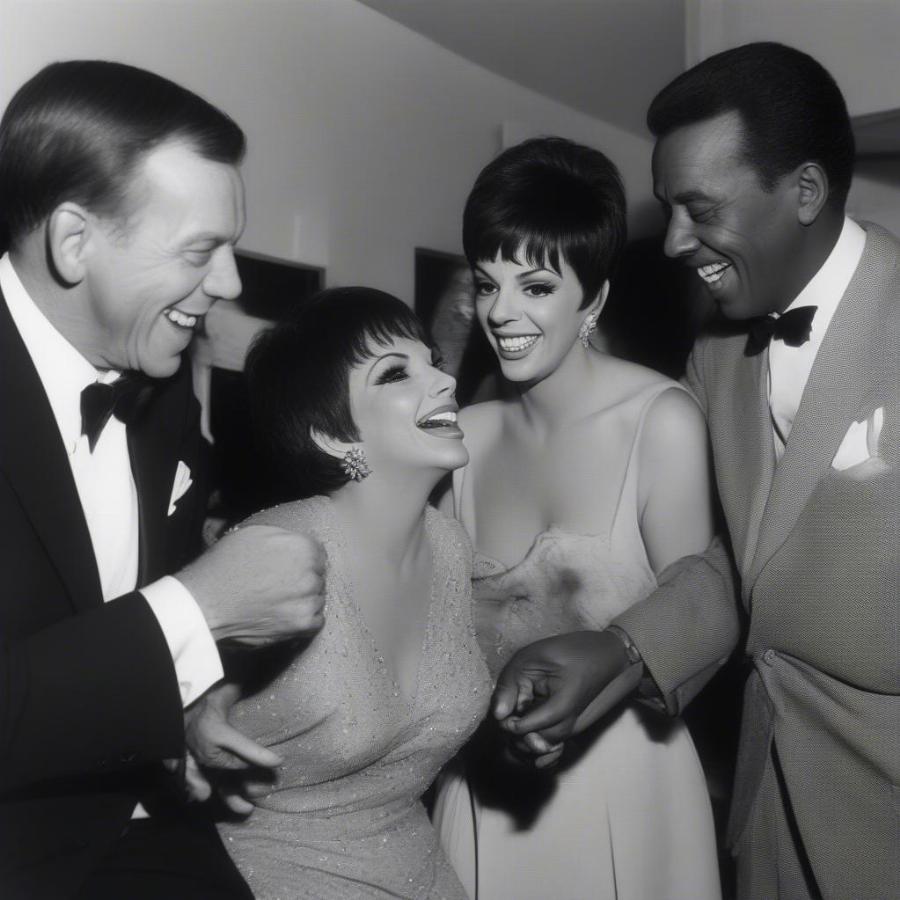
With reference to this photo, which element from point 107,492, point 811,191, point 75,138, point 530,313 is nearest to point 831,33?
point 811,191

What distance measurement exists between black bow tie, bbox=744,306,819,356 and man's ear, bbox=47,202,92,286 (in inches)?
47.1

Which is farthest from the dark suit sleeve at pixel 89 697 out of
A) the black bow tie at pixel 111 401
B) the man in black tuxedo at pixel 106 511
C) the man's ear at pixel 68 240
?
the man's ear at pixel 68 240

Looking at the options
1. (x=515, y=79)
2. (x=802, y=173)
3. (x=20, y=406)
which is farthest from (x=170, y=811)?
(x=515, y=79)

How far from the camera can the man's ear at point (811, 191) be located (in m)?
1.94

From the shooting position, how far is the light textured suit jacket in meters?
1.79

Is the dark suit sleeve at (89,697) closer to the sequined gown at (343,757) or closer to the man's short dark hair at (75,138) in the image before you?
the sequined gown at (343,757)

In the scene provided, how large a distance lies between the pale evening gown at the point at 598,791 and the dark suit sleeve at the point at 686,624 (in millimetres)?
117

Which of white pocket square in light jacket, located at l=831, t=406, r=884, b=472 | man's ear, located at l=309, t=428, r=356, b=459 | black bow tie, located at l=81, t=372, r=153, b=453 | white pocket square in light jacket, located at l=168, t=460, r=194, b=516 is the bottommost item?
white pocket square in light jacket, located at l=168, t=460, r=194, b=516

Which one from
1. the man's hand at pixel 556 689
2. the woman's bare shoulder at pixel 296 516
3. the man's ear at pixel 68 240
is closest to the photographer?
A: the man's ear at pixel 68 240

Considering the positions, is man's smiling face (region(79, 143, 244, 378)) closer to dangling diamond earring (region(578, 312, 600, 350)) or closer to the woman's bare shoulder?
the woman's bare shoulder

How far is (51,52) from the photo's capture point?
91.9 inches

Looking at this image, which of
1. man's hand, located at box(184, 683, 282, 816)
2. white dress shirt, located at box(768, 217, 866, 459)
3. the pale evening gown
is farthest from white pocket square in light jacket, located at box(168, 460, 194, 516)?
white dress shirt, located at box(768, 217, 866, 459)

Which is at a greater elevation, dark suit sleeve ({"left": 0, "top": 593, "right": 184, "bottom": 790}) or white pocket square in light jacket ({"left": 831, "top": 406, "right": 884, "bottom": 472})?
white pocket square in light jacket ({"left": 831, "top": 406, "right": 884, "bottom": 472})

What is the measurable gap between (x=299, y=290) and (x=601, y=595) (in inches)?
54.5
